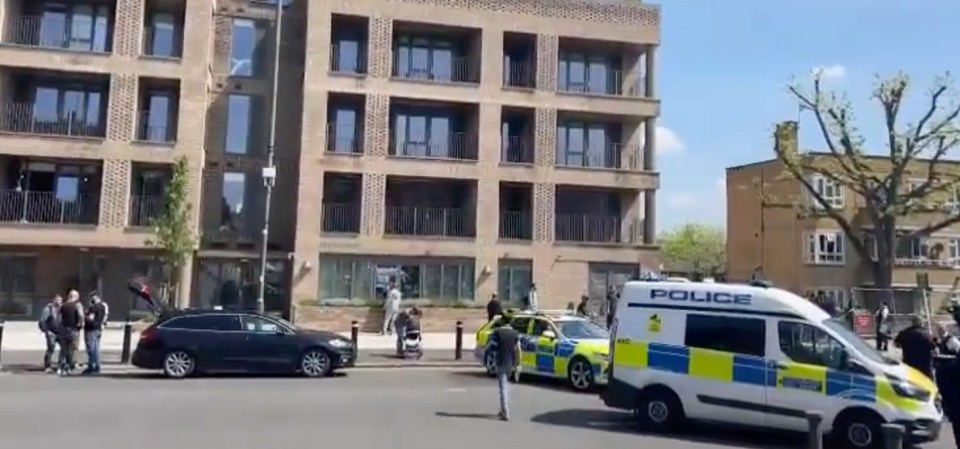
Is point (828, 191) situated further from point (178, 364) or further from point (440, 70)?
point (178, 364)

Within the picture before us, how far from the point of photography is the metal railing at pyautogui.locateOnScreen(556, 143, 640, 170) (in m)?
36.4

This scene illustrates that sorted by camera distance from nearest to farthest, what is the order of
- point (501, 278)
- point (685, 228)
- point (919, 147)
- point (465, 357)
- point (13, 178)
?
point (465, 357)
point (13, 178)
point (501, 278)
point (919, 147)
point (685, 228)

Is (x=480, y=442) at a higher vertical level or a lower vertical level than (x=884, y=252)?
lower

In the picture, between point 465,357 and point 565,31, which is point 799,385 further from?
point 565,31

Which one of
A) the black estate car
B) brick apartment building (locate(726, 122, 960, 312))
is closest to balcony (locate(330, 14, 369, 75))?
the black estate car

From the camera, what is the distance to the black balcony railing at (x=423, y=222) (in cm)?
3419

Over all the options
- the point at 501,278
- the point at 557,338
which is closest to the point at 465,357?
the point at 557,338

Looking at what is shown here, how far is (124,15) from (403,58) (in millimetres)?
10755

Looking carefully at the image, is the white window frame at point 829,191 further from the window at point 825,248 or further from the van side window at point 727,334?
the van side window at point 727,334

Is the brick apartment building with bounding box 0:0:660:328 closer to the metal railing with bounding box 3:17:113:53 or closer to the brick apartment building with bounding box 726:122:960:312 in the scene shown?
the metal railing with bounding box 3:17:113:53

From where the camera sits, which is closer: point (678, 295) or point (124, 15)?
point (678, 295)

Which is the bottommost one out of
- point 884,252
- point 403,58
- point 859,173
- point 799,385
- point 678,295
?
point 799,385

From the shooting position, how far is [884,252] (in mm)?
43375

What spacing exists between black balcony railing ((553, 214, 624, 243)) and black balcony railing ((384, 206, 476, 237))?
3873 millimetres
